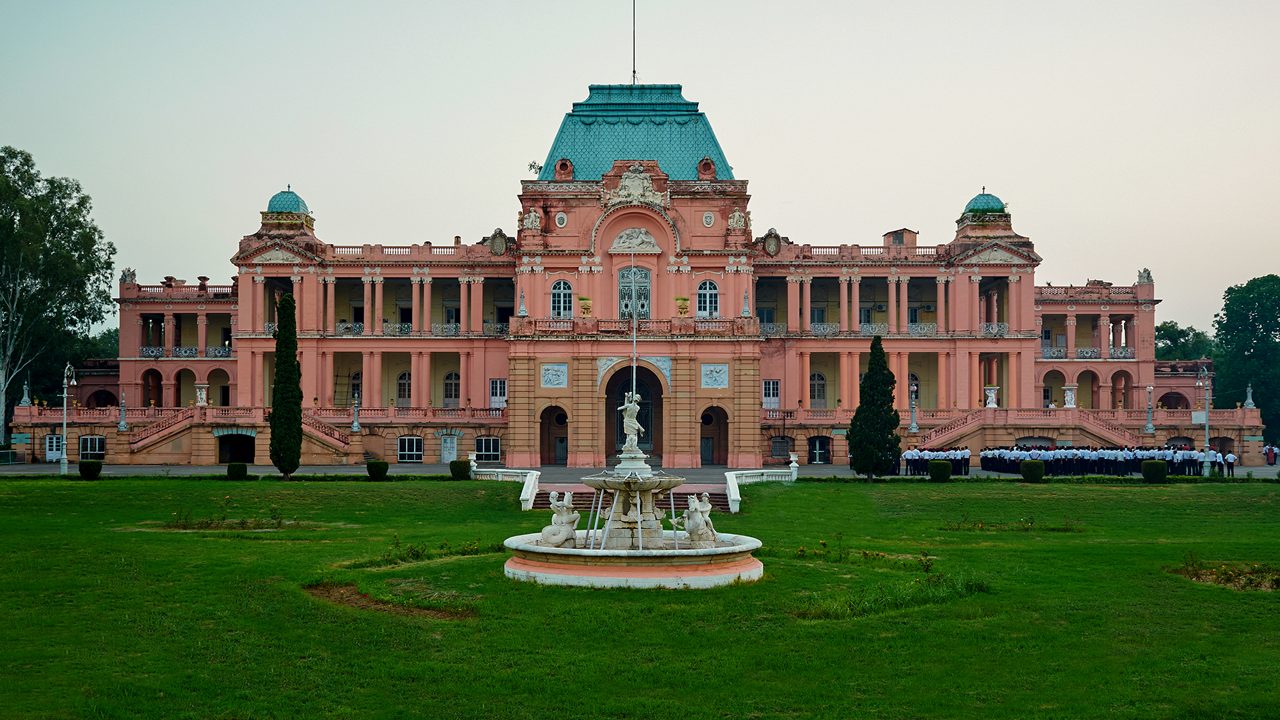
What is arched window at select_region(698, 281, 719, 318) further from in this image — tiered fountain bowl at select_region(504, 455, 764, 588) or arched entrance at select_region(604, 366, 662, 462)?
tiered fountain bowl at select_region(504, 455, 764, 588)

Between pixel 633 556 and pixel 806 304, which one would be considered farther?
pixel 806 304

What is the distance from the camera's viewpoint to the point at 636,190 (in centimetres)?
6203

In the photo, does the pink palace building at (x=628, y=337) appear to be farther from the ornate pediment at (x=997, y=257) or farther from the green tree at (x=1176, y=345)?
the green tree at (x=1176, y=345)

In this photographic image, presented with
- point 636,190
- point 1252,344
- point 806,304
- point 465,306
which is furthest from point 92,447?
point 1252,344

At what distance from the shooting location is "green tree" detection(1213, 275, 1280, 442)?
8706cm

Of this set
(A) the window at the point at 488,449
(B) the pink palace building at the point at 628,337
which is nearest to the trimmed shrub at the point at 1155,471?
(B) the pink palace building at the point at 628,337

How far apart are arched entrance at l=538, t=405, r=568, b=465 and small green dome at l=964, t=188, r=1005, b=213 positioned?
2793cm

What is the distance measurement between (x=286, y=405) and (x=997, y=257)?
4142 centimetres

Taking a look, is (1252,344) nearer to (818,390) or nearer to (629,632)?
(818,390)

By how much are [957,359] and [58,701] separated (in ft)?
197

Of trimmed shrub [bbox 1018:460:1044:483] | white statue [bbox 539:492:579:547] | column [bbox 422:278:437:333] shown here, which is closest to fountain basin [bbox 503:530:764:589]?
white statue [bbox 539:492:579:547]

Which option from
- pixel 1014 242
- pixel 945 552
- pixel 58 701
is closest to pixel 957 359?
pixel 1014 242

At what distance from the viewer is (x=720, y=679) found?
16578 mm

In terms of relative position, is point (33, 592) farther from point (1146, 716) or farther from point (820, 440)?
point (820, 440)
